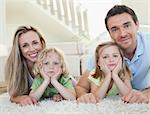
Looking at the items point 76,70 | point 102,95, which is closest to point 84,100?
point 102,95

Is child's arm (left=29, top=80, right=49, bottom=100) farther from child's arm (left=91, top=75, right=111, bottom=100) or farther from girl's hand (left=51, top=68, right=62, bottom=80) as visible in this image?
child's arm (left=91, top=75, right=111, bottom=100)

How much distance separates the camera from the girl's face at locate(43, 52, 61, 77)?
143 centimetres

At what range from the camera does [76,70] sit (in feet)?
9.20

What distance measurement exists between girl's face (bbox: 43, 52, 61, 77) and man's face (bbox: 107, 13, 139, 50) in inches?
12.0

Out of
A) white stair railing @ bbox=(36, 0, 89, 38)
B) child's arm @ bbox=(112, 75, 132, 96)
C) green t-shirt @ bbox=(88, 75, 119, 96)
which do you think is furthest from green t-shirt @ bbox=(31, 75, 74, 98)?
white stair railing @ bbox=(36, 0, 89, 38)

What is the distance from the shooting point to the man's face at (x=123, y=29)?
1.52m

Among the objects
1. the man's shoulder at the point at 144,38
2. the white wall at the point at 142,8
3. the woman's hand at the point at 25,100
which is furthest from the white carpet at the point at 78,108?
the white wall at the point at 142,8

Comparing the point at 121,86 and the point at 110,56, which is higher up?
the point at 110,56

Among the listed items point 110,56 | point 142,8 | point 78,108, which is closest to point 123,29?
point 110,56

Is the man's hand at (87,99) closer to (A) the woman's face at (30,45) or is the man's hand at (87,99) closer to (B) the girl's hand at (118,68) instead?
(B) the girl's hand at (118,68)

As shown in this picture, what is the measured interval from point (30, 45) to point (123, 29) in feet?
1.48

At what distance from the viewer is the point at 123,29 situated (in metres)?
1.53

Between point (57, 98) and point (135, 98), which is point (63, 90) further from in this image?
point (135, 98)

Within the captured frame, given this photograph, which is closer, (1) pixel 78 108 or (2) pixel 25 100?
(1) pixel 78 108
